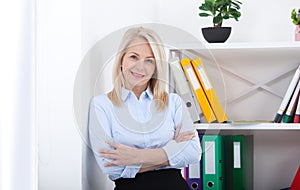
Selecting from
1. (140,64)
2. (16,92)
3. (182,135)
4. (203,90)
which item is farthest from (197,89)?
(16,92)

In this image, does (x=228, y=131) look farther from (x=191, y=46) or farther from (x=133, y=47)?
(x=133, y=47)

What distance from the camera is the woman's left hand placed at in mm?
1635

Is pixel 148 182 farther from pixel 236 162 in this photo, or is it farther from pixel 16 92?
pixel 16 92

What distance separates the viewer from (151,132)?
1.66m

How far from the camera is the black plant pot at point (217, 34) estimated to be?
1.93 metres

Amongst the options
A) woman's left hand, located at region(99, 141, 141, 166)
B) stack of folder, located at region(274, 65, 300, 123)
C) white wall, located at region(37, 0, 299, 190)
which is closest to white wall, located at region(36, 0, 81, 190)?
white wall, located at region(37, 0, 299, 190)

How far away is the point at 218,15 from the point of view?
1.95 metres

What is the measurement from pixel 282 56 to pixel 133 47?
0.76m

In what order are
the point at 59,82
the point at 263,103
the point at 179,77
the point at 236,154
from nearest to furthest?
the point at 59,82 → the point at 179,77 → the point at 236,154 → the point at 263,103

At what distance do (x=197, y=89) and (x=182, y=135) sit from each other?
0.74 feet

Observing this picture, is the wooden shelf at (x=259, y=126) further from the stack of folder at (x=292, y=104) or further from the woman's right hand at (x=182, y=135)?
the woman's right hand at (x=182, y=135)

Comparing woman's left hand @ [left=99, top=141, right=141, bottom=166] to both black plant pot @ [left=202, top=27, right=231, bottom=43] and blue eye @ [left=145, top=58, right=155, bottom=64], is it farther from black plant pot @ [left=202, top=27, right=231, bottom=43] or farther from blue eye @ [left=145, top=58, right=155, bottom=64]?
black plant pot @ [left=202, top=27, right=231, bottom=43]

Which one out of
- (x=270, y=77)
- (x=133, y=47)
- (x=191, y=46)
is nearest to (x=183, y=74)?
(x=191, y=46)

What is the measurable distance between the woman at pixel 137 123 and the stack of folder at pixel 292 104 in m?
0.47
